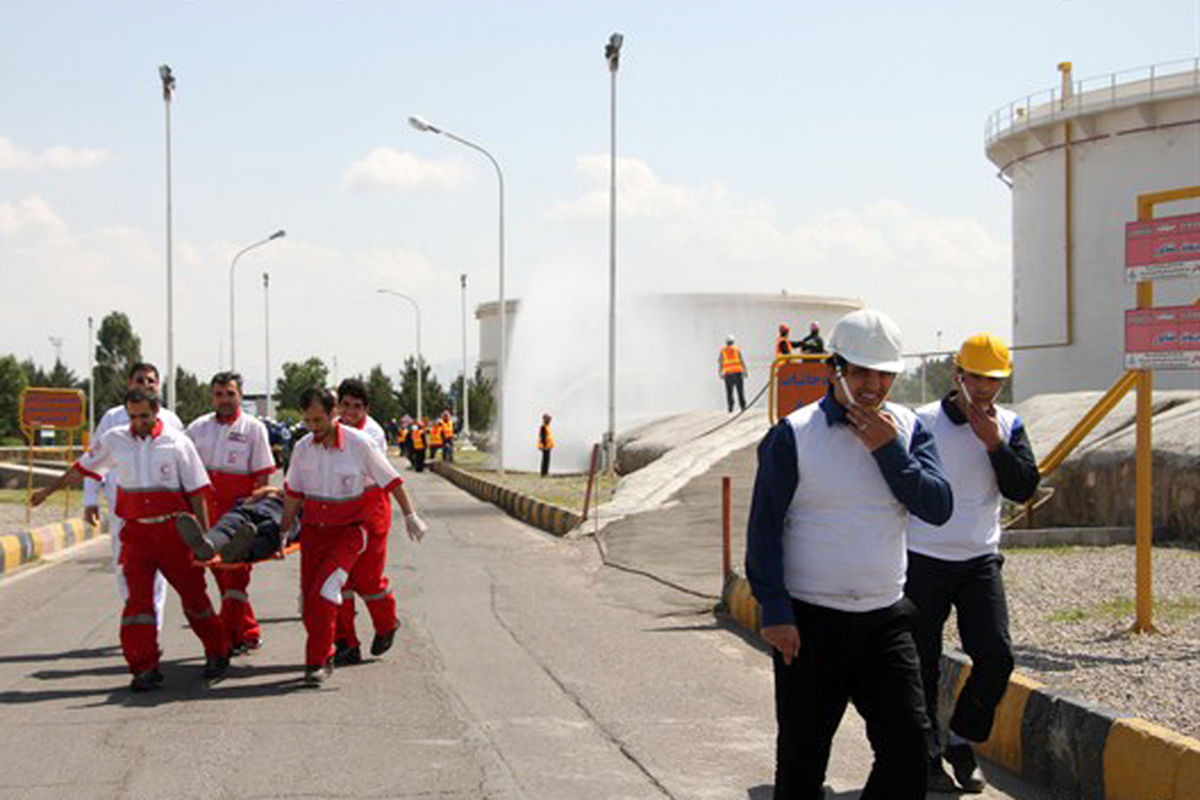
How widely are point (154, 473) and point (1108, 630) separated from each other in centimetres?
573

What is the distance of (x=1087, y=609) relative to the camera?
954 cm

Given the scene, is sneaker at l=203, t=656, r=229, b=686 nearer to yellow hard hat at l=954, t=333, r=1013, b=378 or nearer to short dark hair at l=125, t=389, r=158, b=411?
short dark hair at l=125, t=389, r=158, b=411

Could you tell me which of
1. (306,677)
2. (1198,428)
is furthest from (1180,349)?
(1198,428)

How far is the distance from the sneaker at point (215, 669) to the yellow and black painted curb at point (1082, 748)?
414 cm

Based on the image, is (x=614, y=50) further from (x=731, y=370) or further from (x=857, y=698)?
(x=857, y=698)

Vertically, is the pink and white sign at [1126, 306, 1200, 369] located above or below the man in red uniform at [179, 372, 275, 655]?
above

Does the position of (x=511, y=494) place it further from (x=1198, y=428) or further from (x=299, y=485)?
(x=299, y=485)

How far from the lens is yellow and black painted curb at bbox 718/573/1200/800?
5172mm

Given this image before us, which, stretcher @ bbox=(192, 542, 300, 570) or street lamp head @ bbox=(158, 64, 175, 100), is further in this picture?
street lamp head @ bbox=(158, 64, 175, 100)

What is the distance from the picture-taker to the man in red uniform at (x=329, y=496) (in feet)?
27.0

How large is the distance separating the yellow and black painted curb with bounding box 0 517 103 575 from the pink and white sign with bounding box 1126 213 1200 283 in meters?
10.1

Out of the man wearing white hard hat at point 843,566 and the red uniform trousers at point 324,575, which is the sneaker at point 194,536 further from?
the man wearing white hard hat at point 843,566

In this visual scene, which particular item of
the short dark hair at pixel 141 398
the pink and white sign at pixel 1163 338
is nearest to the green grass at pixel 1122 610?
the pink and white sign at pixel 1163 338

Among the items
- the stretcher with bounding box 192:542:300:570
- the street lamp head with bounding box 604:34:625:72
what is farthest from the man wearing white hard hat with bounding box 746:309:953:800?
the street lamp head with bounding box 604:34:625:72
